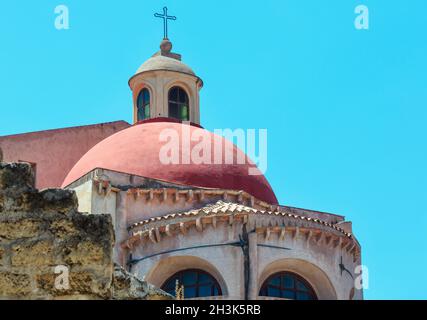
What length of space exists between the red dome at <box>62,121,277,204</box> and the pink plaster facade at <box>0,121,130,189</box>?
3.10 metres

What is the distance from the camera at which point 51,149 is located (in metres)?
31.1

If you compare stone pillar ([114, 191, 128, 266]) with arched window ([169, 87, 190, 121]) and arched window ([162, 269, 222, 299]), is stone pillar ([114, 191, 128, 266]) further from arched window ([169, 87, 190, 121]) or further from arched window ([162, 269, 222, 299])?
arched window ([169, 87, 190, 121])

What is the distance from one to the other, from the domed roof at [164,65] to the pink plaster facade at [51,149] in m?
2.24

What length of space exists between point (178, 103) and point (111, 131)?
206cm

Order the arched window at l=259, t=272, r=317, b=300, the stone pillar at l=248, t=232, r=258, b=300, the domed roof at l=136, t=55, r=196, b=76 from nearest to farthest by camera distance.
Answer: the stone pillar at l=248, t=232, r=258, b=300, the arched window at l=259, t=272, r=317, b=300, the domed roof at l=136, t=55, r=196, b=76

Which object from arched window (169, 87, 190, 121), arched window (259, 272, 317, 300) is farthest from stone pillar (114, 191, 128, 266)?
arched window (169, 87, 190, 121)

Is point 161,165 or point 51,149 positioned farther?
point 51,149

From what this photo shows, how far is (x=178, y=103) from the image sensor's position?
105 feet

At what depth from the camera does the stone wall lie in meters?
6.88

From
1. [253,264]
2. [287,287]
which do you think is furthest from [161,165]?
[287,287]

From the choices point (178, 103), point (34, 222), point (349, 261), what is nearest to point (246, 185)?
point (349, 261)

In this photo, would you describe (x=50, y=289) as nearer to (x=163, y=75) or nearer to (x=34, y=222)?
(x=34, y=222)

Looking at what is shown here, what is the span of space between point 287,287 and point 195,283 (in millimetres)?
2085

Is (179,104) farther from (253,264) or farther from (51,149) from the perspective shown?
(253,264)
